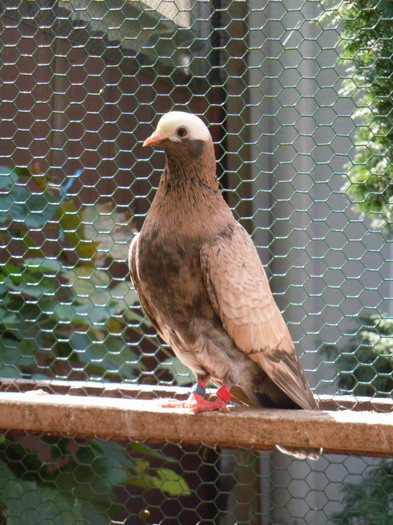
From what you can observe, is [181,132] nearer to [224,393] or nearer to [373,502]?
[224,393]

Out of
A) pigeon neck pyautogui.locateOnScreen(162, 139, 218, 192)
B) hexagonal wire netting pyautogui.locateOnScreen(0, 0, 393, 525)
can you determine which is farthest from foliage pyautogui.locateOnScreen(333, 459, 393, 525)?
pigeon neck pyautogui.locateOnScreen(162, 139, 218, 192)

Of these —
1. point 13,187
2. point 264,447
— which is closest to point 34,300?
point 13,187

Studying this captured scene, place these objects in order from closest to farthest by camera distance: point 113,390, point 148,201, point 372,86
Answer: point 113,390
point 372,86
point 148,201

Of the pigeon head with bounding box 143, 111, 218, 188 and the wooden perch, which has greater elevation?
the pigeon head with bounding box 143, 111, 218, 188

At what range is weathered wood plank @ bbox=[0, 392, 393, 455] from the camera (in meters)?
1.02

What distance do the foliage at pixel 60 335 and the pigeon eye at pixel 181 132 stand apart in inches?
18.2

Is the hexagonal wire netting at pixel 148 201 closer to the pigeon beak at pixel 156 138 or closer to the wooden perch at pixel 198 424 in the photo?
the wooden perch at pixel 198 424

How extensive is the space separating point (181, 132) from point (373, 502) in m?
0.98

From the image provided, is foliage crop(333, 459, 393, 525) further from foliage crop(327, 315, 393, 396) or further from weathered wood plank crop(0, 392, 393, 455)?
weathered wood plank crop(0, 392, 393, 455)

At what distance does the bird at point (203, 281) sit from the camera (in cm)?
110

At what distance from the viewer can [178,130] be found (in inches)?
43.7

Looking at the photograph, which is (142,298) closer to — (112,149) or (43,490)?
(43,490)

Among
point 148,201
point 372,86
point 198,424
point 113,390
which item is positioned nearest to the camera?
point 198,424

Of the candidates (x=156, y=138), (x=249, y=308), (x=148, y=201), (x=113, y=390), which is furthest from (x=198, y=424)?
(x=148, y=201)
